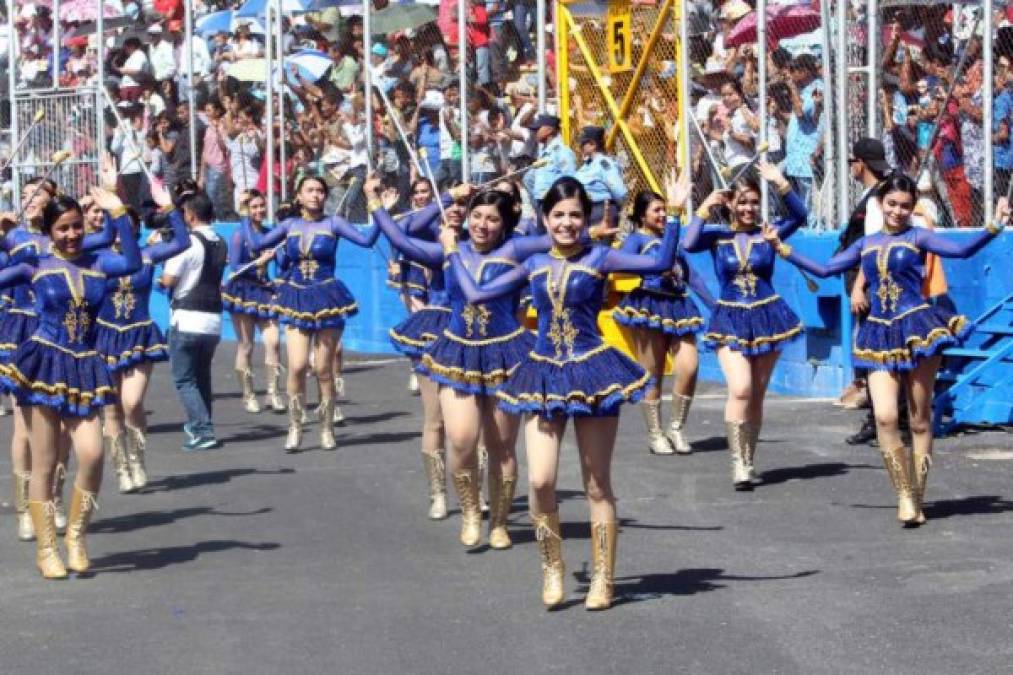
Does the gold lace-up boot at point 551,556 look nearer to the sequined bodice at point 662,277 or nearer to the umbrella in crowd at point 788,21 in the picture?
the sequined bodice at point 662,277

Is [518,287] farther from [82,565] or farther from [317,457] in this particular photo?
[317,457]

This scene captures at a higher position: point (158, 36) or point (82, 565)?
point (158, 36)

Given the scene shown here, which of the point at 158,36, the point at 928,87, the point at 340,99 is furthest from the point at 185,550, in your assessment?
the point at 158,36

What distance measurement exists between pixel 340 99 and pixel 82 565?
14.3 metres

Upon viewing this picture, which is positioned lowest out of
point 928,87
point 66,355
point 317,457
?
point 317,457

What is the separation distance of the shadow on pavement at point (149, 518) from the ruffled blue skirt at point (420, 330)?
1369 mm

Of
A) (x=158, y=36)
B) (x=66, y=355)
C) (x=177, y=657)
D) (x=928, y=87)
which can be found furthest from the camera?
(x=158, y=36)

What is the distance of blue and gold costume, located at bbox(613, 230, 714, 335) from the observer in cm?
1509

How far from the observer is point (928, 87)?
56.2 ft

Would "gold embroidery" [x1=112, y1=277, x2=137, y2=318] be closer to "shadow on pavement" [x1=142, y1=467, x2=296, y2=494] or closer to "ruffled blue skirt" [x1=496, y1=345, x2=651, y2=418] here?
"shadow on pavement" [x1=142, y1=467, x2=296, y2=494]

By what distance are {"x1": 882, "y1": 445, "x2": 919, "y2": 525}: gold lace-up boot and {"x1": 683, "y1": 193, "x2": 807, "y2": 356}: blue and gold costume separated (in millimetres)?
1939

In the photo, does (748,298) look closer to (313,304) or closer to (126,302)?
(313,304)

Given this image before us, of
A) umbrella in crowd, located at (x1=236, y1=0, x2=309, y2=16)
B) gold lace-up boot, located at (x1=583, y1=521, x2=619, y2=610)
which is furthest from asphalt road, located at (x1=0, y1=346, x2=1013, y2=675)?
umbrella in crowd, located at (x1=236, y1=0, x2=309, y2=16)

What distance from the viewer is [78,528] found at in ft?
35.7
